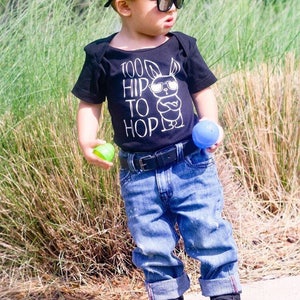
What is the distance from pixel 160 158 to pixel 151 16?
0.57 metres

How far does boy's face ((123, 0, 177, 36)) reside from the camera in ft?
10.1

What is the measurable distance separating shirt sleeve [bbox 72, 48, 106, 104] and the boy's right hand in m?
0.18

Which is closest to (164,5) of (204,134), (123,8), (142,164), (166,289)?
(123,8)

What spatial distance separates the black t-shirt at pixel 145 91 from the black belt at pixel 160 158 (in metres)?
0.03

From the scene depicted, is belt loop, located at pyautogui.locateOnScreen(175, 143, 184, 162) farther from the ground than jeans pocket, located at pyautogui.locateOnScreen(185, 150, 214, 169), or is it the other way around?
belt loop, located at pyautogui.locateOnScreen(175, 143, 184, 162)

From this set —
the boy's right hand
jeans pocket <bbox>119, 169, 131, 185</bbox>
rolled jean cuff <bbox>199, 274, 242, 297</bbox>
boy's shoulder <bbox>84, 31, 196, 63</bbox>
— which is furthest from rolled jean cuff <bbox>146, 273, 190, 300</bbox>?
boy's shoulder <bbox>84, 31, 196, 63</bbox>

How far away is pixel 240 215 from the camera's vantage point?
444 centimetres

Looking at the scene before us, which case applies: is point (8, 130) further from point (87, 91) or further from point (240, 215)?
point (240, 215)

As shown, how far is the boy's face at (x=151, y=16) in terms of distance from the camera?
3.06 meters

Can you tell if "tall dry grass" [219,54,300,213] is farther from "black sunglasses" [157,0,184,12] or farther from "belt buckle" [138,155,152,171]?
"black sunglasses" [157,0,184,12]

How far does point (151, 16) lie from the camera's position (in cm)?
307

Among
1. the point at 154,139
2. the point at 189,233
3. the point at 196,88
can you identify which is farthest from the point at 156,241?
the point at 196,88

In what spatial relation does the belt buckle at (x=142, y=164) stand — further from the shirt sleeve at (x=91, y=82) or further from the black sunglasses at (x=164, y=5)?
the black sunglasses at (x=164, y=5)

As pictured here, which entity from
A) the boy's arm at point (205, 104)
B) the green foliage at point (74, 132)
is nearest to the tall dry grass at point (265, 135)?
the green foliage at point (74, 132)
